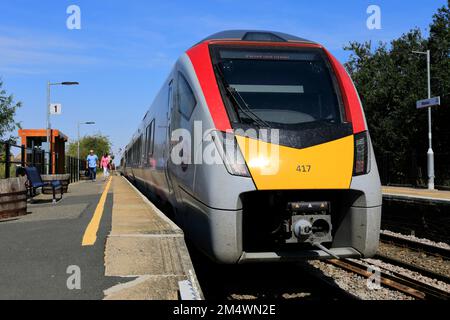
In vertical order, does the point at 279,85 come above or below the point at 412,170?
above

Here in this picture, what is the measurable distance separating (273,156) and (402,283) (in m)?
3.53

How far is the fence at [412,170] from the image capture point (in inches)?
940

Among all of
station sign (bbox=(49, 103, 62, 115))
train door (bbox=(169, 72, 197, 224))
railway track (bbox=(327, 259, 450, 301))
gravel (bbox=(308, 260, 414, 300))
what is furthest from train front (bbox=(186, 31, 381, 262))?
station sign (bbox=(49, 103, 62, 115))

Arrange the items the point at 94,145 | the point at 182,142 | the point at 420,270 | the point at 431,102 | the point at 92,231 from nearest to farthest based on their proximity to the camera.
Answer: the point at 182,142
the point at 92,231
the point at 420,270
the point at 431,102
the point at 94,145

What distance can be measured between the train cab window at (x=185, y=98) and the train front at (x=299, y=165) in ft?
1.36

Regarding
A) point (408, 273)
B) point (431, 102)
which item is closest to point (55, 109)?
point (431, 102)

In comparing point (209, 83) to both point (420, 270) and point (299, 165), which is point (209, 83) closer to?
point (299, 165)

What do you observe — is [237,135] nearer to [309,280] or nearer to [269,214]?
[269,214]

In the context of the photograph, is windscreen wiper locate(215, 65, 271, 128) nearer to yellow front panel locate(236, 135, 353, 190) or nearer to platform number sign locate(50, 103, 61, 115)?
yellow front panel locate(236, 135, 353, 190)

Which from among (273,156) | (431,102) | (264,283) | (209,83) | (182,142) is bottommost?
(264,283)

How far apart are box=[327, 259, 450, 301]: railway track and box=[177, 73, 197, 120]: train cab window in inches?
144

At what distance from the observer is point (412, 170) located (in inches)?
956

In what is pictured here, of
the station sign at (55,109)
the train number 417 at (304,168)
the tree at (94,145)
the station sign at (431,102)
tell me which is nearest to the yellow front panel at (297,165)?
the train number 417 at (304,168)

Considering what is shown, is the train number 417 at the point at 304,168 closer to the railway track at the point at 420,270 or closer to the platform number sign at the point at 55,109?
the railway track at the point at 420,270
